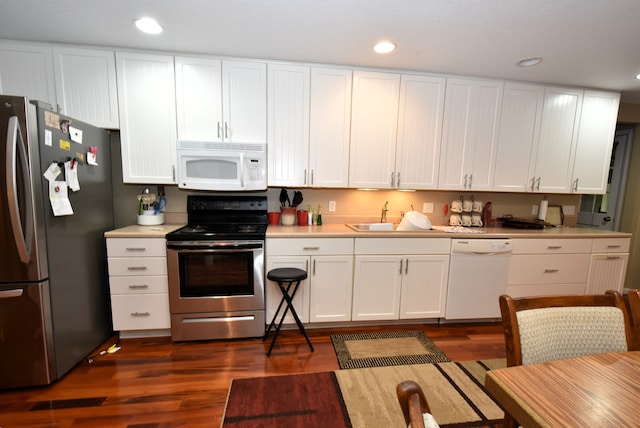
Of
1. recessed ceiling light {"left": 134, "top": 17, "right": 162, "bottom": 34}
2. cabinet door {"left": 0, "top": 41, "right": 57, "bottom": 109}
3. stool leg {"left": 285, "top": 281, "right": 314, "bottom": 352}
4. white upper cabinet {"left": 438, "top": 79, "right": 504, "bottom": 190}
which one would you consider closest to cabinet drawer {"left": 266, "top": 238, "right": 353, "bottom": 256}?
stool leg {"left": 285, "top": 281, "right": 314, "bottom": 352}

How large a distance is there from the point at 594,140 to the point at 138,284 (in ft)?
15.1

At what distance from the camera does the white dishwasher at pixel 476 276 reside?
255cm

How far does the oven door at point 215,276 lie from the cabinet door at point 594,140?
3.42 metres

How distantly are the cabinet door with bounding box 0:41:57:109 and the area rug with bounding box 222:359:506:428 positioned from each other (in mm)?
2740

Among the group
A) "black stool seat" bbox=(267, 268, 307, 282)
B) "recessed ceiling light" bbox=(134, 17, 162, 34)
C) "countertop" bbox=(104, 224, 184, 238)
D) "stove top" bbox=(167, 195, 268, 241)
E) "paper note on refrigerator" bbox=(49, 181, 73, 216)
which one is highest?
"recessed ceiling light" bbox=(134, 17, 162, 34)

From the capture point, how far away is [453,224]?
3.02m

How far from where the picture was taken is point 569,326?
1.05 metres

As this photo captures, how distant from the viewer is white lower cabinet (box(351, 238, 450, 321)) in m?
2.46

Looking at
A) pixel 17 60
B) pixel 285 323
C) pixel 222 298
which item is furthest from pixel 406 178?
pixel 17 60

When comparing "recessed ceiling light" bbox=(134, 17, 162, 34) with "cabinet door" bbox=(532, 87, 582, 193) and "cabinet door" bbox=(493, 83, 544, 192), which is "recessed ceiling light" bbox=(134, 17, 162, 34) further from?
"cabinet door" bbox=(532, 87, 582, 193)

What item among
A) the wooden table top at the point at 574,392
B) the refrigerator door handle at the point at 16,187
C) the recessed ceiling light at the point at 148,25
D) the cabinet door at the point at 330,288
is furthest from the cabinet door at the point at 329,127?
the wooden table top at the point at 574,392

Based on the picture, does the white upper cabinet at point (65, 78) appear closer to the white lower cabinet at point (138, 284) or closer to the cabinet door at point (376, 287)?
the white lower cabinet at point (138, 284)

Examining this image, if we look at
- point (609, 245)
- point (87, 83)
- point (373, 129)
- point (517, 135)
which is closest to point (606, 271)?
point (609, 245)

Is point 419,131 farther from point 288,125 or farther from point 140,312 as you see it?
point 140,312
